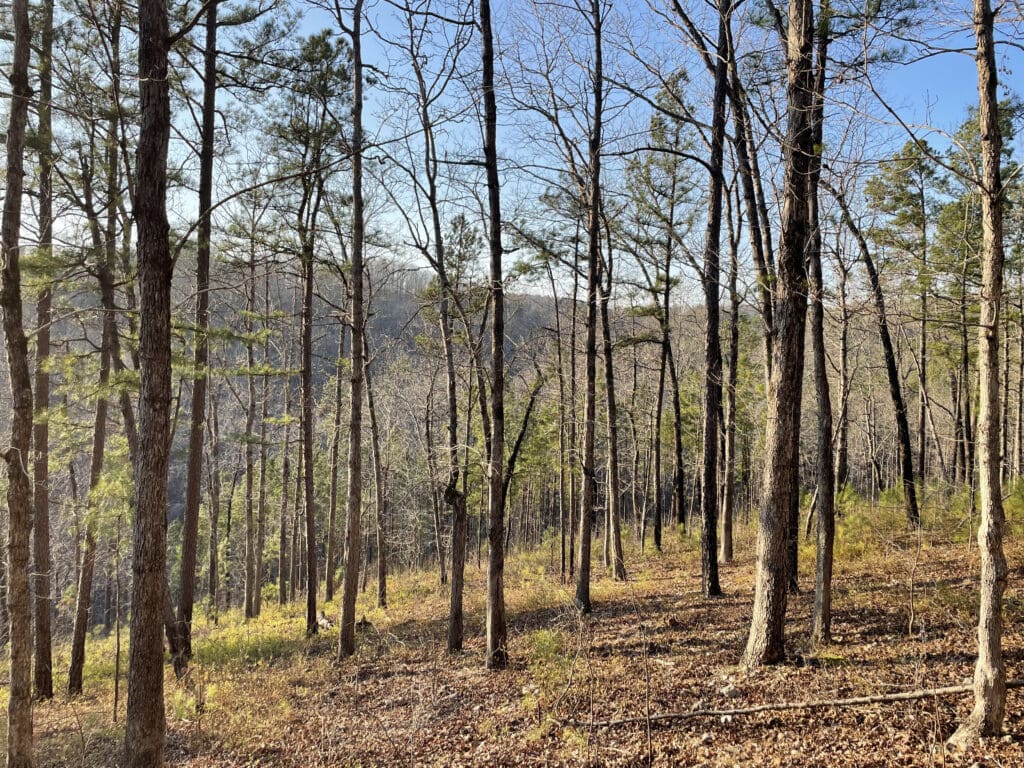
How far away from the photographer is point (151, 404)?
4.28 m

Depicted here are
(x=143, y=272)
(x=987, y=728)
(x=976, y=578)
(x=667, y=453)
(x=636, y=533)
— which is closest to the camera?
(x=987, y=728)

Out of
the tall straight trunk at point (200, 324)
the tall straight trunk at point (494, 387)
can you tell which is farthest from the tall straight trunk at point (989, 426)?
the tall straight trunk at point (200, 324)

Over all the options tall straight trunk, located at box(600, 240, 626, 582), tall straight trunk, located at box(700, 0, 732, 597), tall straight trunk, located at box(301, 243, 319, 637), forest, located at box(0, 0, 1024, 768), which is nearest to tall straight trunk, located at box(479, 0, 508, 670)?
forest, located at box(0, 0, 1024, 768)

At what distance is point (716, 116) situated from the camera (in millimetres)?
9133

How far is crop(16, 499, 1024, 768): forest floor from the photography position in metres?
4.69

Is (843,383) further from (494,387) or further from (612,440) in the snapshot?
(494,387)

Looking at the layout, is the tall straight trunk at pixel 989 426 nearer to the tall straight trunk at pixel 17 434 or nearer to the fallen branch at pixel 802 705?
the fallen branch at pixel 802 705

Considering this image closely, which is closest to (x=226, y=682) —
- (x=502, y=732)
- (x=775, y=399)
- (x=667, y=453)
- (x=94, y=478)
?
(x=94, y=478)

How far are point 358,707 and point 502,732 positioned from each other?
2.58 meters

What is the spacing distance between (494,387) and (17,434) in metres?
5.37

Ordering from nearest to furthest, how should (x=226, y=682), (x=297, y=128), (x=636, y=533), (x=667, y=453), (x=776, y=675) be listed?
(x=776, y=675)
(x=226, y=682)
(x=297, y=128)
(x=636, y=533)
(x=667, y=453)

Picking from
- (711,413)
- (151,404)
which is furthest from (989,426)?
(711,413)

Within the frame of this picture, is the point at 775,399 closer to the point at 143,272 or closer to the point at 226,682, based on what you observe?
the point at 143,272

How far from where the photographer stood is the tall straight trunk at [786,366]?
5887mm
